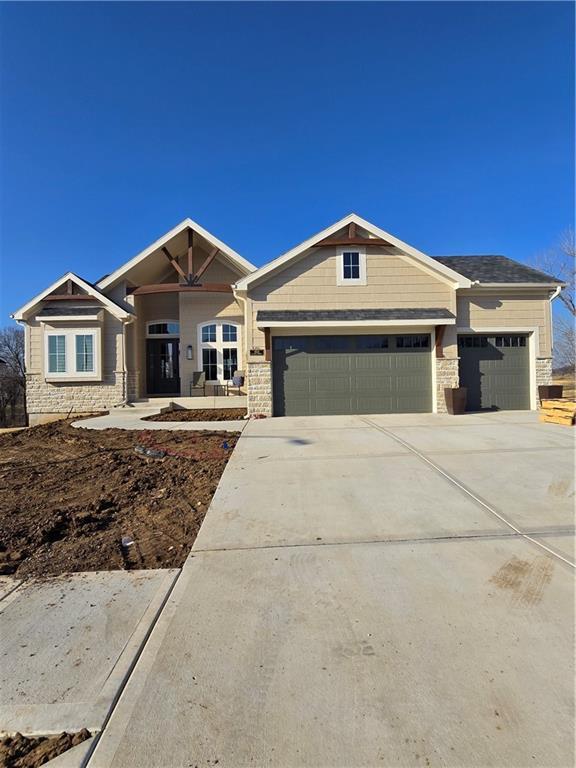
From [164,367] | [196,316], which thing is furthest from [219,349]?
[164,367]

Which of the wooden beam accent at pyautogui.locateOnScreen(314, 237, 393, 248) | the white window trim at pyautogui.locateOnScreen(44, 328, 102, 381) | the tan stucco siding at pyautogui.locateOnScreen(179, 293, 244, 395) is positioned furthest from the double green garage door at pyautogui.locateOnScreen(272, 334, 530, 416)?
the white window trim at pyautogui.locateOnScreen(44, 328, 102, 381)

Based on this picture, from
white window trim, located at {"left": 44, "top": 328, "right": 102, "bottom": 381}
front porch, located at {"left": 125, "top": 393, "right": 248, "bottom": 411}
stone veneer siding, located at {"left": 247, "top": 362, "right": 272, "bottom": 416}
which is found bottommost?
front porch, located at {"left": 125, "top": 393, "right": 248, "bottom": 411}

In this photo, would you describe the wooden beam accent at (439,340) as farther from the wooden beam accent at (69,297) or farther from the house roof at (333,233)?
the wooden beam accent at (69,297)

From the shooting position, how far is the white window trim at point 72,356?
1523 centimetres

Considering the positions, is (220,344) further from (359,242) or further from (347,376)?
(359,242)

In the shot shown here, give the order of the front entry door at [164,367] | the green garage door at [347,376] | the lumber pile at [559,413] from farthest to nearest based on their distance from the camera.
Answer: the front entry door at [164,367], the green garage door at [347,376], the lumber pile at [559,413]

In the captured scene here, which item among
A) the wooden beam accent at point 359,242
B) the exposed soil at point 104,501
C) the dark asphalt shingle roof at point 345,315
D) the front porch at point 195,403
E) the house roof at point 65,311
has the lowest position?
the exposed soil at point 104,501

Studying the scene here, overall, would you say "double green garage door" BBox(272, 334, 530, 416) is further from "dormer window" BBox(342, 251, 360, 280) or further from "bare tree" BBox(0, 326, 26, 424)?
"bare tree" BBox(0, 326, 26, 424)

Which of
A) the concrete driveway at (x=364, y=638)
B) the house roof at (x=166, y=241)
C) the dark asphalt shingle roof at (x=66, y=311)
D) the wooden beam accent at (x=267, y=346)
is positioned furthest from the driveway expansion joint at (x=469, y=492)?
the dark asphalt shingle roof at (x=66, y=311)

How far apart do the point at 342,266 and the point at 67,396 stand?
451 inches

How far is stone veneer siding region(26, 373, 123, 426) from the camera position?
50.0 feet

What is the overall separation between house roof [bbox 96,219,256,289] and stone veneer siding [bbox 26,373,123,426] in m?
A: 3.78

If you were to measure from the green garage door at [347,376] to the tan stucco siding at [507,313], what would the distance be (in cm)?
224

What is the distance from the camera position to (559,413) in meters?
10.2
